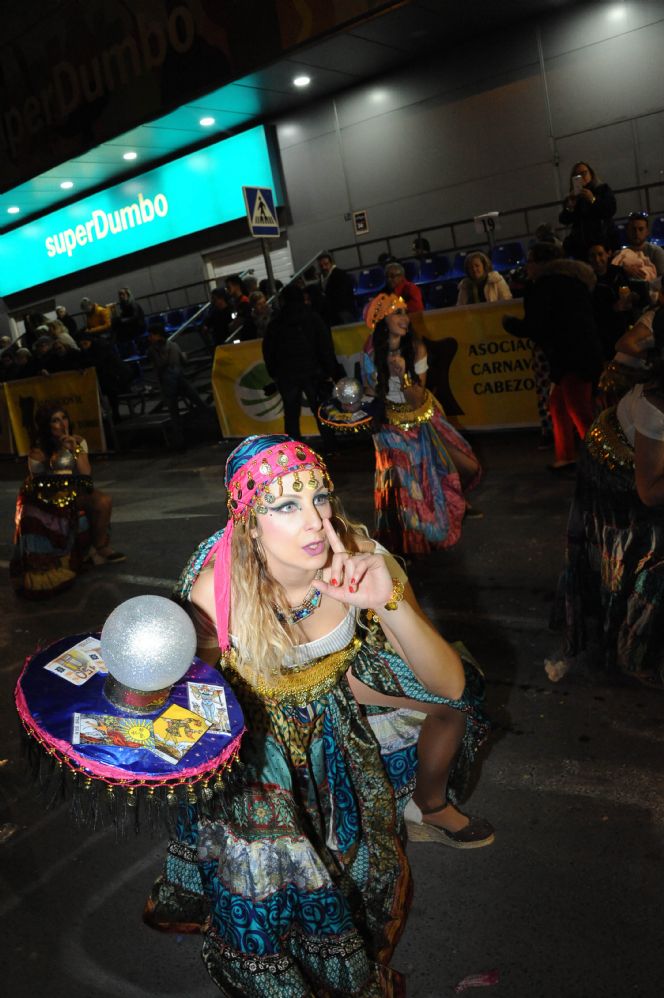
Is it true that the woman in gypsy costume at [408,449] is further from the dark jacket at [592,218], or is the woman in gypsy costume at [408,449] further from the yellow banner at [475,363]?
the dark jacket at [592,218]

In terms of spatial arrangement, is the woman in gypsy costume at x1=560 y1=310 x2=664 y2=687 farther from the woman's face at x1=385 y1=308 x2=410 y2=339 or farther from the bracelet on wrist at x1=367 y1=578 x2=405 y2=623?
the woman's face at x1=385 y1=308 x2=410 y2=339

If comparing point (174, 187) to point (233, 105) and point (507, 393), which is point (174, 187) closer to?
point (233, 105)

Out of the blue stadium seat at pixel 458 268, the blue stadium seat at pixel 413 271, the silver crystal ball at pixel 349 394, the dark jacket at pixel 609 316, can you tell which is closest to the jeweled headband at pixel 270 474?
the silver crystal ball at pixel 349 394

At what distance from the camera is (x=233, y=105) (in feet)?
53.9

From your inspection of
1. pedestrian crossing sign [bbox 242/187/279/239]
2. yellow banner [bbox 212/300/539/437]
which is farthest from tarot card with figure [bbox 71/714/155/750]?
pedestrian crossing sign [bbox 242/187/279/239]

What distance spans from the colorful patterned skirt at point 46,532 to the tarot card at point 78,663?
504 cm

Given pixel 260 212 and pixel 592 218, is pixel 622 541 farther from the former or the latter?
pixel 260 212

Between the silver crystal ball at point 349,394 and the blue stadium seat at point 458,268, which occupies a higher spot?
the blue stadium seat at point 458,268

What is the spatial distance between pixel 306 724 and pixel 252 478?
0.73 meters

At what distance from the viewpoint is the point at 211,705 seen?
1780mm

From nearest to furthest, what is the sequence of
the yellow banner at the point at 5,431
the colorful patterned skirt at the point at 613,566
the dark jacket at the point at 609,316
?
the colorful patterned skirt at the point at 613,566 → the dark jacket at the point at 609,316 → the yellow banner at the point at 5,431

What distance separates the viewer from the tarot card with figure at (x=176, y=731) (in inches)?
64.7

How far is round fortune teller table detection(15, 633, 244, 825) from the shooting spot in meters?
1.60

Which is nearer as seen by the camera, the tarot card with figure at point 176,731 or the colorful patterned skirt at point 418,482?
the tarot card with figure at point 176,731
